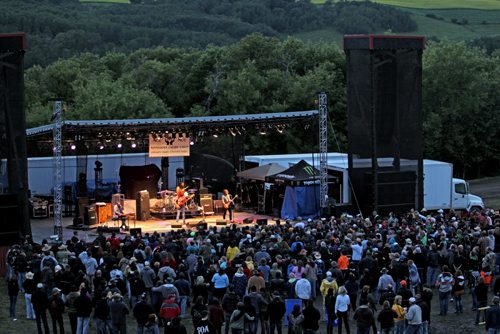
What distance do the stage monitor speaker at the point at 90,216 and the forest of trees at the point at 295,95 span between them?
68.2ft

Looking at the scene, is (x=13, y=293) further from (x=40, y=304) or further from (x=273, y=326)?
(x=273, y=326)

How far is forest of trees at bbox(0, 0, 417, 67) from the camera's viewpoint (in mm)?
123625

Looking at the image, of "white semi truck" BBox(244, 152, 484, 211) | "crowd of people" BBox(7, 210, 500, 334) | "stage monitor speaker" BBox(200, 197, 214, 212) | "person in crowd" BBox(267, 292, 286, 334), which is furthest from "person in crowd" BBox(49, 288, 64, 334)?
"white semi truck" BBox(244, 152, 484, 211)

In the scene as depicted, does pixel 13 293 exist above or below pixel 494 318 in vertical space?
below

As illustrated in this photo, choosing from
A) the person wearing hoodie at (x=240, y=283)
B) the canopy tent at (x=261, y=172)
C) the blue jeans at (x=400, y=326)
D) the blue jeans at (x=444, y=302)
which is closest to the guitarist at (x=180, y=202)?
the canopy tent at (x=261, y=172)

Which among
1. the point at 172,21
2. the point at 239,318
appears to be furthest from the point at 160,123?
the point at 172,21

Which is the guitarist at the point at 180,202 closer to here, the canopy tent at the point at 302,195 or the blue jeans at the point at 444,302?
the canopy tent at the point at 302,195

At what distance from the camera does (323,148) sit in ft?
106

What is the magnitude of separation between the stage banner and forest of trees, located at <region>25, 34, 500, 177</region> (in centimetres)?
1705

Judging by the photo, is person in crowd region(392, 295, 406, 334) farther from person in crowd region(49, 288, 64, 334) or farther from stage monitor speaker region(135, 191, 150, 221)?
stage monitor speaker region(135, 191, 150, 221)

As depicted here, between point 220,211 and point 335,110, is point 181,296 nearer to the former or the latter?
point 220,211

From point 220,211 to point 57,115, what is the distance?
375 inches

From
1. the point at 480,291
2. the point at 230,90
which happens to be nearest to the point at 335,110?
the point at 230,90

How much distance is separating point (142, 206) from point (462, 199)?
37.9ft
